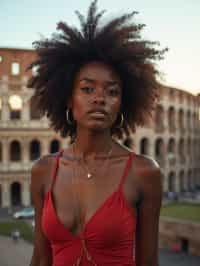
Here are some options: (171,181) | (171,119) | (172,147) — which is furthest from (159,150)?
(171,119)

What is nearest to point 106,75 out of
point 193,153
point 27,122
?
point 27,122

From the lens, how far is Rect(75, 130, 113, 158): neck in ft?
7.93

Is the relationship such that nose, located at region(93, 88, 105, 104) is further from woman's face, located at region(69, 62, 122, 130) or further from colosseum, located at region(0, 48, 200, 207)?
colosseum, located at region(0, 48, 200, 207)

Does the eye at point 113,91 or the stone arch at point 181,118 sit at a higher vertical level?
the eye at point 113,91

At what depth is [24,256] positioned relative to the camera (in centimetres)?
1522

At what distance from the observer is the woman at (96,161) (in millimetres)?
2189

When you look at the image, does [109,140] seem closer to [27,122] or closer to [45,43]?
[45,43]

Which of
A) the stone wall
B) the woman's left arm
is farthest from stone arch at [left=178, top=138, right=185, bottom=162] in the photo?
the woman's left arm

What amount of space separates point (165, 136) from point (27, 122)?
14296 millimetres

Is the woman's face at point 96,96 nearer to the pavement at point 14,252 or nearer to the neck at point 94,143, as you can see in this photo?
the neck at point 94,143

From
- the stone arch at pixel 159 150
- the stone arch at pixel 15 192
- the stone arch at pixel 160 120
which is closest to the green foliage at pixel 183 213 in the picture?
the stone arch at pixel 15 192

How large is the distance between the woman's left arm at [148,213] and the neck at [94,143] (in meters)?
0.30

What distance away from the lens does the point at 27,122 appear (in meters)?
27.0

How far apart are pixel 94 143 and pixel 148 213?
603mm
